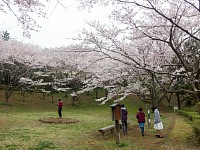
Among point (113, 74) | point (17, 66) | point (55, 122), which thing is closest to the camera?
point (113, 74)

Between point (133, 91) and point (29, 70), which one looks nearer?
point (133, 91)

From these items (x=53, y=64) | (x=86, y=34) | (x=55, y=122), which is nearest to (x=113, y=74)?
(x=86, y=34)

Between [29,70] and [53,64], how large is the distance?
2.89 metres

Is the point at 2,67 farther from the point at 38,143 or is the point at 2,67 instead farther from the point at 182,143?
the point at 182,143

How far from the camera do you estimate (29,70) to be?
27.9m

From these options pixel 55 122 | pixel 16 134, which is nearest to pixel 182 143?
pixel 16 134

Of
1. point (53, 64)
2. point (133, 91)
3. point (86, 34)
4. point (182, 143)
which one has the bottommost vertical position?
point (182, 143)

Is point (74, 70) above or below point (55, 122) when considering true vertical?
above

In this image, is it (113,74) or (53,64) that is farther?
(53,64)

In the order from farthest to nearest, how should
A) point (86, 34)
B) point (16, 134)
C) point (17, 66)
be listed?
1. point (17, 66)
2. point (16, 134)
3. point (86, 34)

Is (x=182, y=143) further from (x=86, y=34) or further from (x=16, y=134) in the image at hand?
(x=16, y=134)

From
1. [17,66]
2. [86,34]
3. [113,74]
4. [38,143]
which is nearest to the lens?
[38,143]

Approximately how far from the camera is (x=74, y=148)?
25.1 feet

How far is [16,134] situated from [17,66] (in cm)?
1695
